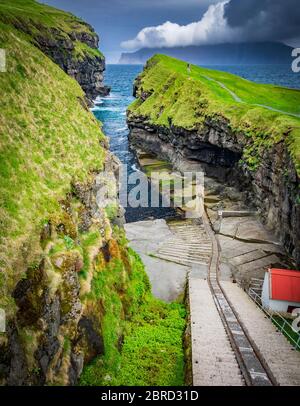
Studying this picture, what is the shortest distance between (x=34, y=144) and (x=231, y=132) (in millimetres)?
52979

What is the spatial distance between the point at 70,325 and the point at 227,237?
38.0m

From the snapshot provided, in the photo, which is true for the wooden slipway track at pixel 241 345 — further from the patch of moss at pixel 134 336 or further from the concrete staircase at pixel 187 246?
the concrete staircase at pixel 187 246

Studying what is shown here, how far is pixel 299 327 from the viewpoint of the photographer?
3622cm

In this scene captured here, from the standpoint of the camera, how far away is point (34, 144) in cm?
3219

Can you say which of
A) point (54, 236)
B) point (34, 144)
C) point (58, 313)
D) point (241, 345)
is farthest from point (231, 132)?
point (58, 313)

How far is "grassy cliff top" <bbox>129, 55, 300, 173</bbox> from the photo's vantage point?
6556 cm

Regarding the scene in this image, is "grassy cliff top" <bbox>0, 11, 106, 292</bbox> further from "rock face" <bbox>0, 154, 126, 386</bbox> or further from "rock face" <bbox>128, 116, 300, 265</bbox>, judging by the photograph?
"rock face" <bbox>128, 116, 300, 265</bbox>

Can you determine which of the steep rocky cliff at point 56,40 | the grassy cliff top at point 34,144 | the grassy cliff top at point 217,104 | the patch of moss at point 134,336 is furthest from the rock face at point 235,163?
the steep rocky cliff at point 56,40

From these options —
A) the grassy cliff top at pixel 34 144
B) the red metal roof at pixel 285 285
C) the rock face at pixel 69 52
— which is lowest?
the red metal roof at pixel 285 285

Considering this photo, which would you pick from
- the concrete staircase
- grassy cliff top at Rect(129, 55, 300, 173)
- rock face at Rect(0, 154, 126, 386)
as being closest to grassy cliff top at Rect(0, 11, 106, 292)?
rock face at Rect(0, 154, 126, 386)

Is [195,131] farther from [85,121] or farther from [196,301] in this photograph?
[196,301]

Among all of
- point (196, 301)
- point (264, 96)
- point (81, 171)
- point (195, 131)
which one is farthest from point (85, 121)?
point (264, 96)

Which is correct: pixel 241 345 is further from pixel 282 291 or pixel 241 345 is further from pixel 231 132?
pixel 231 132

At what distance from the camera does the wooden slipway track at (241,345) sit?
1042 inches
